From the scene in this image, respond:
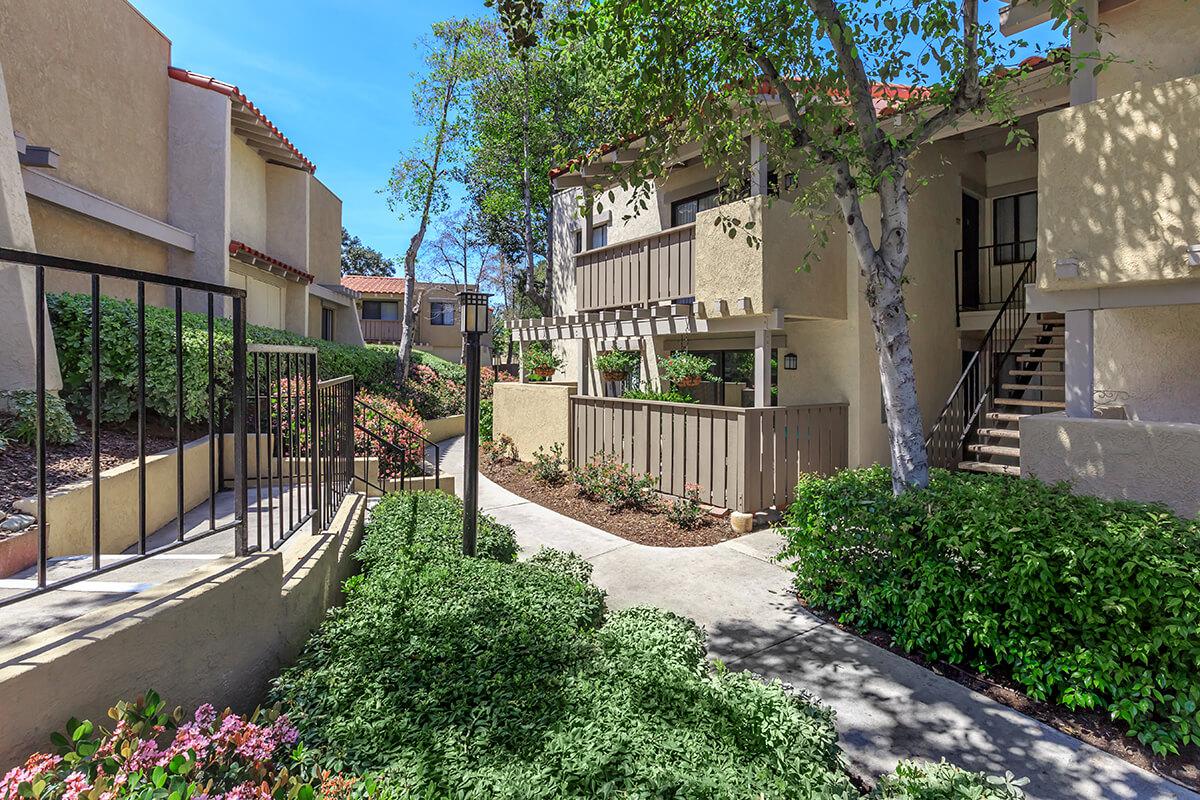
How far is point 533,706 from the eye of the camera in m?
2.81

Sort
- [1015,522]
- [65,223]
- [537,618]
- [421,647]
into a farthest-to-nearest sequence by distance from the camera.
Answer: [65,223] < [1015,522] < [537,618] < [421,647]

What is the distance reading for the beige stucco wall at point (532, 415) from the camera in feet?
39.3

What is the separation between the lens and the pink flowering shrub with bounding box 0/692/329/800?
1.67 m

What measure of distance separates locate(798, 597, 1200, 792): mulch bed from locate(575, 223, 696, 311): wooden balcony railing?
269 inches

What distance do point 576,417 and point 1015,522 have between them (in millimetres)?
8212

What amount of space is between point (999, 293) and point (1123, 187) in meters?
6.18

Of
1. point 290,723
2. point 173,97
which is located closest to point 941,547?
point 290,723

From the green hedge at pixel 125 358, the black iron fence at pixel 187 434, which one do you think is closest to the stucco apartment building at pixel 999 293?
the black iron fence at pixel 187 434

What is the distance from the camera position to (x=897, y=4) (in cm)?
540

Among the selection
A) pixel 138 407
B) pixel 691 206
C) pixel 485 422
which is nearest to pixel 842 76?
pixel 691 206

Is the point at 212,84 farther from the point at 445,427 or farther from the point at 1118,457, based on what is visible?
the point at 1118,457

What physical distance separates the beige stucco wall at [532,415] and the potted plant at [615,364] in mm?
932

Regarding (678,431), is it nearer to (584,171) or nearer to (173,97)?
(584,171)

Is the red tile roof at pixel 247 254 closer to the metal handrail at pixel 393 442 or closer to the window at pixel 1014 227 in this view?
the metal handrail at pixel 393 442
